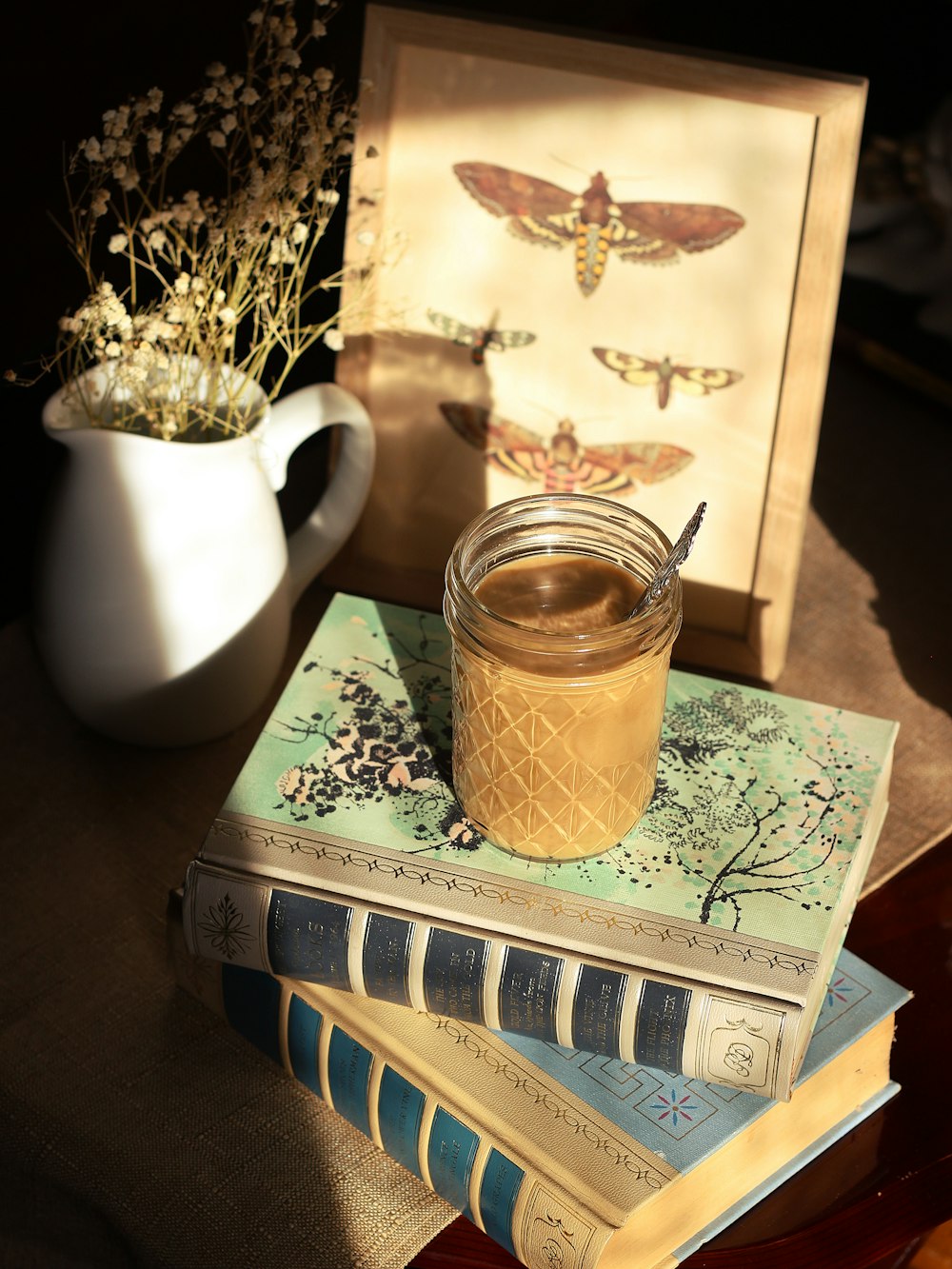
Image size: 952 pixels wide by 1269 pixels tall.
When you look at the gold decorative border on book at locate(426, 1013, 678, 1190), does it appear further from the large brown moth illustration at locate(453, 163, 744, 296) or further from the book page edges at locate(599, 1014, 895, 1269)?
the large brown moth illustration at locate(453, 163, 744, 296)

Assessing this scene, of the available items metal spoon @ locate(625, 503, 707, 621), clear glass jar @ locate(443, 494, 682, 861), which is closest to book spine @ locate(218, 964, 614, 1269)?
clear glass jar @ locate(443, 494, 682, 861)

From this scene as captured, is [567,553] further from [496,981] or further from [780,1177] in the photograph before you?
[780,1177]

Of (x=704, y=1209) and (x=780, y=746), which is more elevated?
(x=780, y=746)

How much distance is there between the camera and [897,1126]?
72 cm

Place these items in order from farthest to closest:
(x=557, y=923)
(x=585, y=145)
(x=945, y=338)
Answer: (x=945, y=338) → (x=585, y=145) → (x=557, y=923)

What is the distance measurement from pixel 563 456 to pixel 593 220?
0.52 feet

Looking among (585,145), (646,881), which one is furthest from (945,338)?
(646,881)

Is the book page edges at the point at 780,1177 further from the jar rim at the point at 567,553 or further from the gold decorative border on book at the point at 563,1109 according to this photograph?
the jar rim at the point at 567,553

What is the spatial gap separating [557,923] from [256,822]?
16cm

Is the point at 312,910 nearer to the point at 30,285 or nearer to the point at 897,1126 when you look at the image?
the point at 897,1126

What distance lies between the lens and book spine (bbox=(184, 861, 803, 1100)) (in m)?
0.64

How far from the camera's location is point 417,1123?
26.4 inches

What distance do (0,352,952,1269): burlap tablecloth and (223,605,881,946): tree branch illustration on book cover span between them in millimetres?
141

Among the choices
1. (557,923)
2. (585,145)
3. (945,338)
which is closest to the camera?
(557,923)
